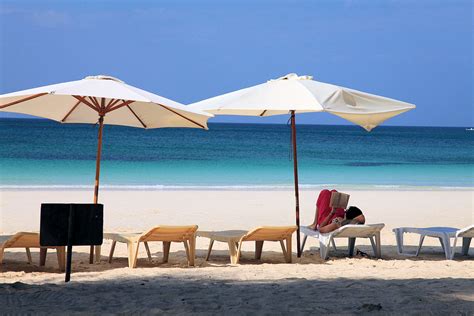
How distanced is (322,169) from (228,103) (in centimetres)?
3008

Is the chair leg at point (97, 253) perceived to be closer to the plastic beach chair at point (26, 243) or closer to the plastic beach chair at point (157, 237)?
the plastic beach chair at point (157, 237)

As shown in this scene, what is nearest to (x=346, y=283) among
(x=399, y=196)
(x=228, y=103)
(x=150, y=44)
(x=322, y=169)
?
(x=228, y=103)

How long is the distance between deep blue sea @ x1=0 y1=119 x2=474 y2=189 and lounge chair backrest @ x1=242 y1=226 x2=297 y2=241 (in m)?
14.6

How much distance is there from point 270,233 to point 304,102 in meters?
1.41

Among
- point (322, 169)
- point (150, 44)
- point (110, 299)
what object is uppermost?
point (150, 44)

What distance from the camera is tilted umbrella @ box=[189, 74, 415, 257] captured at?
8.26 meters

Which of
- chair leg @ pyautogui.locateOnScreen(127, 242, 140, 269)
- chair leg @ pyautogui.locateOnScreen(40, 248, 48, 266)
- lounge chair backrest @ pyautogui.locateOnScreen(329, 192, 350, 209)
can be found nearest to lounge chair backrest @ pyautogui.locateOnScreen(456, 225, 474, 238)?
lounge chair backrest @ pyautogui.locateOnScreen(329, 192, 350, 209)

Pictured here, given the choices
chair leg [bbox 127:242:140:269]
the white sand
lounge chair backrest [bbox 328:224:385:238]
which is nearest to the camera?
the white sand

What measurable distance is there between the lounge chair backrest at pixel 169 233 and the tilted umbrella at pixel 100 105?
712 millimetres

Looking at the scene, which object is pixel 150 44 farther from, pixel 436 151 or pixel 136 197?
pixel 136 197

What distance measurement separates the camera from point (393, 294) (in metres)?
5.84

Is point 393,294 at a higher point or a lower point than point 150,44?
lower

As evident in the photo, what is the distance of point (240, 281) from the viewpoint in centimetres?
666

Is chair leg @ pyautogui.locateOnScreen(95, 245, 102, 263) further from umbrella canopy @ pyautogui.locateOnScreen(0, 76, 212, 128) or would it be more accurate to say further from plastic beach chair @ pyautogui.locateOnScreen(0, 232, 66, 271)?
umbrella canopy @ pyautogui.locateOnScreen(0, 76, 212, 128)
